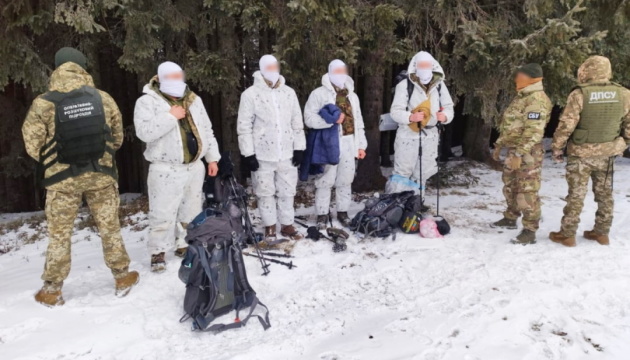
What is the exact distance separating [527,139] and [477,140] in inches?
269

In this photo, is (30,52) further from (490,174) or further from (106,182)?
(490,174)

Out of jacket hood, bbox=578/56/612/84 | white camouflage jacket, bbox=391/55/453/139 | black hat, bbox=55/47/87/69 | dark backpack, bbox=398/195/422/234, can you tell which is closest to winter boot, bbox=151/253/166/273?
black hat, bbox=55/47/87/69

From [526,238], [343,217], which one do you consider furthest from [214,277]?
[526,238]

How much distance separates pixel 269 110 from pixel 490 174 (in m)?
7.01

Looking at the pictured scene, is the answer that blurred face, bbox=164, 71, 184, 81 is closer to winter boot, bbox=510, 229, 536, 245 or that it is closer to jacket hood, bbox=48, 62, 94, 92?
jacket hood, bbox=48, 62, 94, 92

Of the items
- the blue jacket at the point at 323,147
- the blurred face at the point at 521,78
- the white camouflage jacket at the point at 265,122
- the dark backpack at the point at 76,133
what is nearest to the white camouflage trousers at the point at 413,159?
the blue jacket at the point at 323,147

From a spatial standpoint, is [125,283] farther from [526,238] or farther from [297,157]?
[526,238]

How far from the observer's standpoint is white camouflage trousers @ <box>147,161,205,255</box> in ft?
16.2

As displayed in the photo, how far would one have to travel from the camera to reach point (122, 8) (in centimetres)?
602

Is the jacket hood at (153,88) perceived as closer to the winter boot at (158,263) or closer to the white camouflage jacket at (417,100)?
the winter boot at (158,263)

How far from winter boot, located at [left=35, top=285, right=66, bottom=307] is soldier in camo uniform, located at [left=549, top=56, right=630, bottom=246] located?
5.91 metres

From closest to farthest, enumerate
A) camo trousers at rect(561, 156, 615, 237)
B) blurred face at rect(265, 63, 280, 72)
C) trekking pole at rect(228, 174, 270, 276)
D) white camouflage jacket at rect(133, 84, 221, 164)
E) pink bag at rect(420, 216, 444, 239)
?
1. white camouflage jacket at rect(133, 84, 221, 164)
2. trekking pole at rect(228, 174, 270, 276)
3. camo trousers at rect(561, 156, 615, 237)
4. blurred face at rect(265, 63, 280, 72)
5. pink bag at rect(420, 216, 444, 239)

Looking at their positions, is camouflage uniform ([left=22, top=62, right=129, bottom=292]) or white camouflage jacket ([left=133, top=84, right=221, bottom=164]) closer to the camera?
camouflage uniform ([left=22, top=62, right=129, bottom=292])

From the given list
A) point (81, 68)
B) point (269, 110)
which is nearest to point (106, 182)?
point (81, 68)
